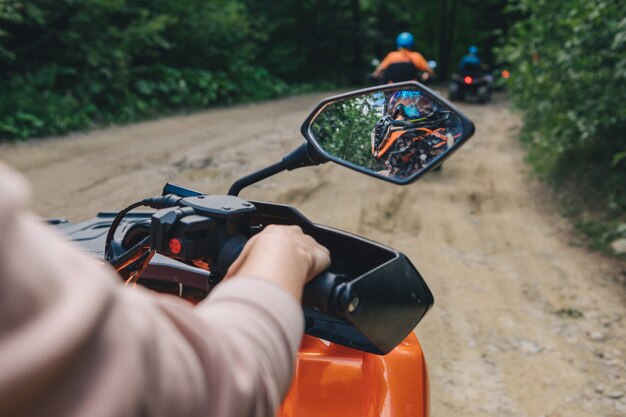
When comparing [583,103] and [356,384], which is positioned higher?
[356,384]

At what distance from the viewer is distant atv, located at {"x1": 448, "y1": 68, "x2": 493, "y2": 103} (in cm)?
1838

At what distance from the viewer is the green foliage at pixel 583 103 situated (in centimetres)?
679

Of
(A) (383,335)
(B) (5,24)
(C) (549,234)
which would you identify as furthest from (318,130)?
(B) (5,24)

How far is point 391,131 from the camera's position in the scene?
166 cm

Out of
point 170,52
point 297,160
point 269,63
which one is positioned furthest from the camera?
point 269,63

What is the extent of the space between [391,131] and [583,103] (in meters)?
6.63

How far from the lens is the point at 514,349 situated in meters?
4.51

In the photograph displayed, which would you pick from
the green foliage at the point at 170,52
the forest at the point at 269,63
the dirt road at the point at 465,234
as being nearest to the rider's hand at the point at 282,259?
the dirt road at the point at 465,234

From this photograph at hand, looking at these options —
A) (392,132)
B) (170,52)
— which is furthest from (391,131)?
(170,52)

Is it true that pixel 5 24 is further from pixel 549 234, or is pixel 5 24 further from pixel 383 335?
pixel 383 335

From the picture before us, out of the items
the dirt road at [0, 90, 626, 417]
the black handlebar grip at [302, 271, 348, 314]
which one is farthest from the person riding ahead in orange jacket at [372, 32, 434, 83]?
the black handlebar grip at [302, 271, 348, 314]

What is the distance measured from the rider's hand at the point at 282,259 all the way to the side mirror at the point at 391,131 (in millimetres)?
494

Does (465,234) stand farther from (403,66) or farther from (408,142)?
(408,142)

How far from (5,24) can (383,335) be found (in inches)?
514
